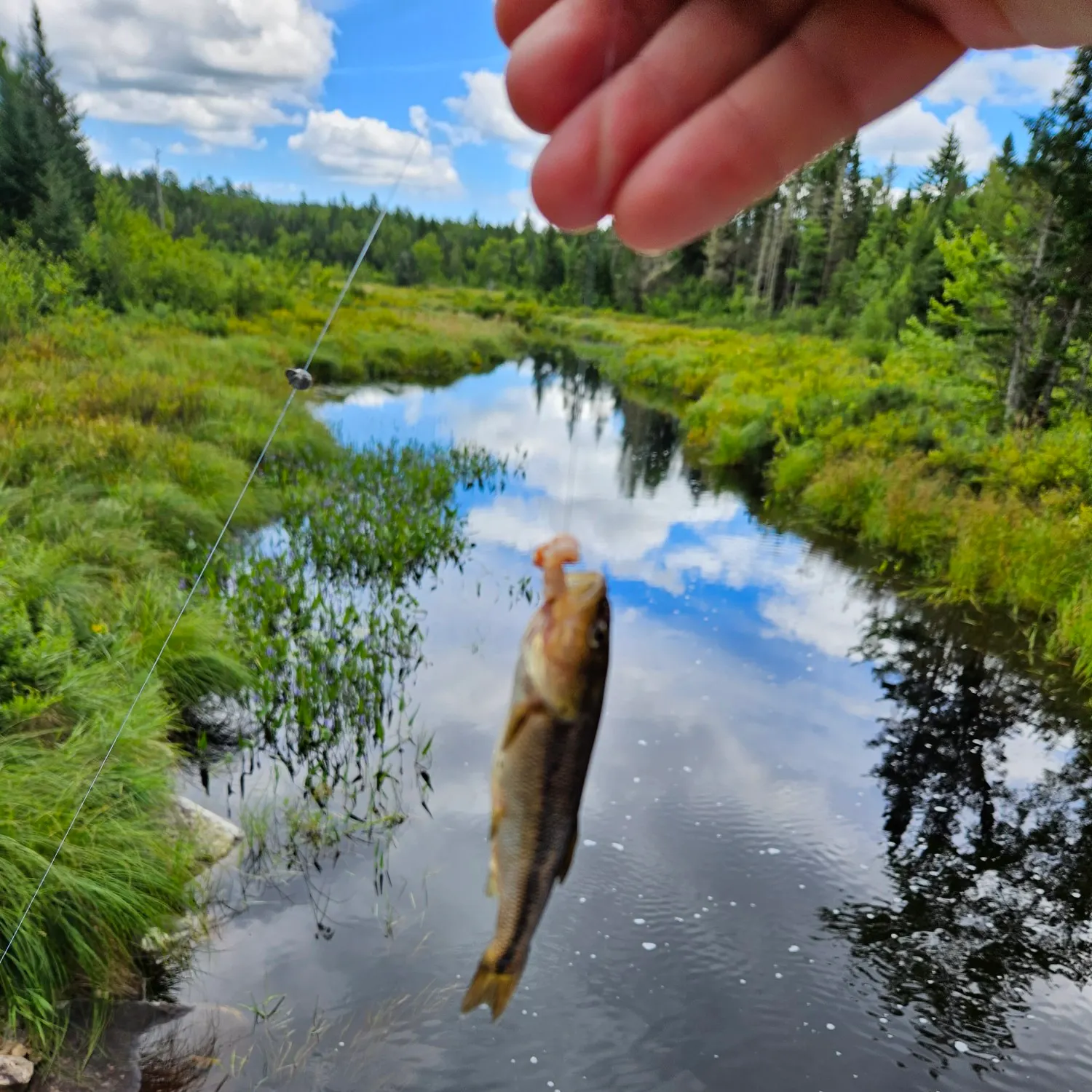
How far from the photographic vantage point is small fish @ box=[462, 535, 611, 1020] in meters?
1.24

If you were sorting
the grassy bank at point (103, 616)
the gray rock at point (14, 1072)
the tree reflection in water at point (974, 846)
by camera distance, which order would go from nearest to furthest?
the gray rock at point (14, 1072), the grassy bank at point (103, 616), the tree reflection in water at point (974, 846)

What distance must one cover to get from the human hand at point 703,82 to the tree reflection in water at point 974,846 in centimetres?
571

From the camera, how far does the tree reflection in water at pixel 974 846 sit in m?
5.69

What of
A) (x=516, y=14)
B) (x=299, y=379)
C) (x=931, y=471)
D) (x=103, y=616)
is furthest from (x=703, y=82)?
(x=931, y=471)

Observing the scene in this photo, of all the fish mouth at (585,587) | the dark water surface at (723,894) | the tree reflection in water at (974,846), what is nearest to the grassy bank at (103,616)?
the dark water surface at (723,894)

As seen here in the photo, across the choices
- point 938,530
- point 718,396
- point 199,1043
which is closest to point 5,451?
point 199,1043

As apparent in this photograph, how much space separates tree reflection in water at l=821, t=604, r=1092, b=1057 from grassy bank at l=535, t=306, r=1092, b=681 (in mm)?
1370

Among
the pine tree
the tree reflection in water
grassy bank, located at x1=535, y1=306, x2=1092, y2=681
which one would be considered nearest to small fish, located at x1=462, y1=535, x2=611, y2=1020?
the tree reflection in water

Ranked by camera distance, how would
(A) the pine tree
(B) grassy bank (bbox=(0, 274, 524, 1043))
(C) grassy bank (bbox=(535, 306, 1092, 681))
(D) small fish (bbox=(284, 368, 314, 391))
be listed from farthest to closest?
(A) the pine tree < (C) grassy bank (bbox=(535, 306, 1092, 681)) < (B) grassy bank (bbox=(0, 274, 524, 1043)) < (D) small fish (bbox=(284, 368, 314, 391))

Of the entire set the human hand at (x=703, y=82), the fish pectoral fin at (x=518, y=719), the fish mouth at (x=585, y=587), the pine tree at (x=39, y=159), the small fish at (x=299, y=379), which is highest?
the pine tree at (x=39, y=159)

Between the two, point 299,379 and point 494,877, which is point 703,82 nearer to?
point 494,877

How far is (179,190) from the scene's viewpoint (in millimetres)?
73625

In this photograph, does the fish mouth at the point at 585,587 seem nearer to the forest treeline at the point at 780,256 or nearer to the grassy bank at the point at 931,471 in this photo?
the forest treeline at the point at 780,256

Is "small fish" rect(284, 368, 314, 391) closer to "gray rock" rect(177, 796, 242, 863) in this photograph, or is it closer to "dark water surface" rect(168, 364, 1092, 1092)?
"dark water surface" rect(168, 364, 1092, 1092)
